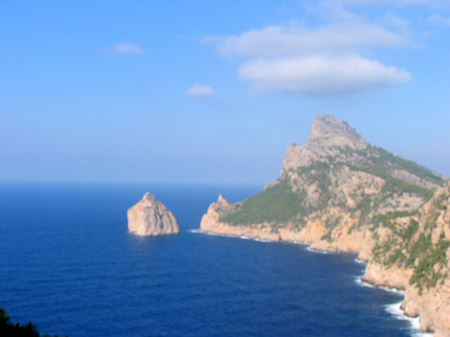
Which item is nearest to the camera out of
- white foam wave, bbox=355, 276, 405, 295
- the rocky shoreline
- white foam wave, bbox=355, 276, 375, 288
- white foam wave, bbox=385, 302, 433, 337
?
the rocky shoreline

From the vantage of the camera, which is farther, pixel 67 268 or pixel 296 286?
pixel 67 268

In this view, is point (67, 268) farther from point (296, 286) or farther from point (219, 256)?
point (296, 286)

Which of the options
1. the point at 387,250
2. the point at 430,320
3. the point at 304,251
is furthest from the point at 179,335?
the point at 304,251

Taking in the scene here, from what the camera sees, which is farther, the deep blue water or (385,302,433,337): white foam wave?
the deep blue water

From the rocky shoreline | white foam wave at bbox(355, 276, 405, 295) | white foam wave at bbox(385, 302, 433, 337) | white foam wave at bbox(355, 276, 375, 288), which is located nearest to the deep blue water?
white foam wave at bbox(385, 302, 433, 337)

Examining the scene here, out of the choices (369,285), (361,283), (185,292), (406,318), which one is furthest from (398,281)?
(185,292)

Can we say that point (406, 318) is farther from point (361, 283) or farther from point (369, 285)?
point (361, 283)

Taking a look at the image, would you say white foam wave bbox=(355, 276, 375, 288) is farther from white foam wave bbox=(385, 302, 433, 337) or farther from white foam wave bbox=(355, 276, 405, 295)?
white foam wave bbox=(385, 302, 433, 337)
